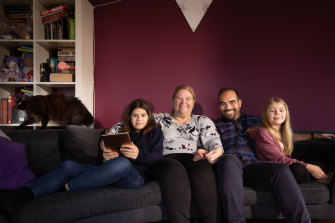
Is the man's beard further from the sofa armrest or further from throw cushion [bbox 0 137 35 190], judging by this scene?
throw cushion [bbox 0 137 35 190]

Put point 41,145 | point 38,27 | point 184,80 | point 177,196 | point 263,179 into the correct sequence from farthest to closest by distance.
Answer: point 184,80, point 38,27, point 41,145, point 263,179, point 177,196

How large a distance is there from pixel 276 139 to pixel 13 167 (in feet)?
5.79

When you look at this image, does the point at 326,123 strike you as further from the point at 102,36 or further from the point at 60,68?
the point at 60,68

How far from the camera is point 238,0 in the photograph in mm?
2854

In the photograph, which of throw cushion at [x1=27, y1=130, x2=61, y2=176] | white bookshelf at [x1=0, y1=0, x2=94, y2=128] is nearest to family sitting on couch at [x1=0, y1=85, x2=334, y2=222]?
throw cushion at [x1=27, y1=130, x2=61, y2=176]

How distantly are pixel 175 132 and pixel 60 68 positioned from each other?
1.45m

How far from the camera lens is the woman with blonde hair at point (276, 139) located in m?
1.80

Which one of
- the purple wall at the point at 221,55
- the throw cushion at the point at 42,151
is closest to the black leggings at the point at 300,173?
the purple wall at the point at 221,55

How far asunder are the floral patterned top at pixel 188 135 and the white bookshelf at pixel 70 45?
863 mm

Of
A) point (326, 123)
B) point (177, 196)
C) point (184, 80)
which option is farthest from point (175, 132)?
point (326, 123)

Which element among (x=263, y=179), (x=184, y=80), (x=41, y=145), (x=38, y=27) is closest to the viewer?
(x=263, y=179)

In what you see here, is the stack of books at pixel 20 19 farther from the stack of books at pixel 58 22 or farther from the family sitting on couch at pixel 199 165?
the family sitting on couch at pixel 199 165

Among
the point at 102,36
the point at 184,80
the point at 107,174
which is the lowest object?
the point at 107,174

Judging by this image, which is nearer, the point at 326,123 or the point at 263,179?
the point at 263,179
